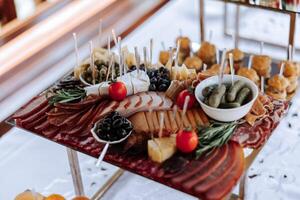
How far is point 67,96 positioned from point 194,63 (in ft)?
3.34

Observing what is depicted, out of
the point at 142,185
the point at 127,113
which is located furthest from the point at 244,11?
the point at 127,113

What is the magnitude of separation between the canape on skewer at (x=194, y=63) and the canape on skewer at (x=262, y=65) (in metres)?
0.29

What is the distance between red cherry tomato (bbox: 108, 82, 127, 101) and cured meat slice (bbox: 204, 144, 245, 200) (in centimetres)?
47

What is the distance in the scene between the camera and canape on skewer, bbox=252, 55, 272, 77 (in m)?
2.81

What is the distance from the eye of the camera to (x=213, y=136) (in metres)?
1.83

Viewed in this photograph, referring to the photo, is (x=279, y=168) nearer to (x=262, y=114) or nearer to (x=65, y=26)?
(x=262, y=114)

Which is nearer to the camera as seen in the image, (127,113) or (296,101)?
(127,113)

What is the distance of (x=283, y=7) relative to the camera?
2730 millimetres

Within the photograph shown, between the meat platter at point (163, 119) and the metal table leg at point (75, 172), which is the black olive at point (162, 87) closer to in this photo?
the meat platter at point (163, 119)

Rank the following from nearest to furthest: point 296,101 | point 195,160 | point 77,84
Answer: point 195,160, point 77,84, point 296,101

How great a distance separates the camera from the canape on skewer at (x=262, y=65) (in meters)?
2.81

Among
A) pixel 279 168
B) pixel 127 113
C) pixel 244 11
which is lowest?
pixel 279 168

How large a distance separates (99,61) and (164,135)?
1.78 ft

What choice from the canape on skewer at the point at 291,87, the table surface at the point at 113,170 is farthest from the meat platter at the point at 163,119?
the canape on skewer at the point at 291,87
